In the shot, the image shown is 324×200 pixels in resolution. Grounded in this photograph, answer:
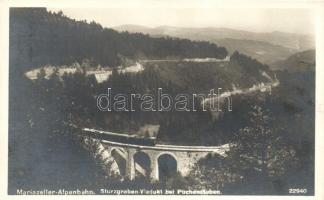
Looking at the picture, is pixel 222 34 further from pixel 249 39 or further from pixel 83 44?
pixel 83 44

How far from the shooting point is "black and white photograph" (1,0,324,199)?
58.1 inches

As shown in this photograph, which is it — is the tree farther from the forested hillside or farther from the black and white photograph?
the forested hillside

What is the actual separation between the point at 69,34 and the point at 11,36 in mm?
199

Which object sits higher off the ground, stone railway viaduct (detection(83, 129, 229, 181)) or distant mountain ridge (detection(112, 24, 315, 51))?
distant mountain ridge (detection(112, 24, 315, 51))

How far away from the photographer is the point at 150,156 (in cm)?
148

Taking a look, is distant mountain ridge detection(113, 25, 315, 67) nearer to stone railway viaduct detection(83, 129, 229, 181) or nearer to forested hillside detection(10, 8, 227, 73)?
forested hillside detection(10, 8, 227, 73)

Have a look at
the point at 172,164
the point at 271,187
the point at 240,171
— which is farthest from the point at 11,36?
the point at 271,187

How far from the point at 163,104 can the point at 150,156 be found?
181 mm

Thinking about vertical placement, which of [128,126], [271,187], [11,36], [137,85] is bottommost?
[271,187]

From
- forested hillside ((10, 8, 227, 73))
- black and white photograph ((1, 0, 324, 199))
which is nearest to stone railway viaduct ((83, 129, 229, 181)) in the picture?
black and white photograph ((1, 0, 324, 199))

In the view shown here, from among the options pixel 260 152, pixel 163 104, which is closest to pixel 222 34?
pixel 163 104

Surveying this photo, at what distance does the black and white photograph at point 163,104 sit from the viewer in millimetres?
1476

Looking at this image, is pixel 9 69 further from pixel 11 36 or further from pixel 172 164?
pixel 172 164

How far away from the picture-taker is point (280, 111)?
4.86 feet
